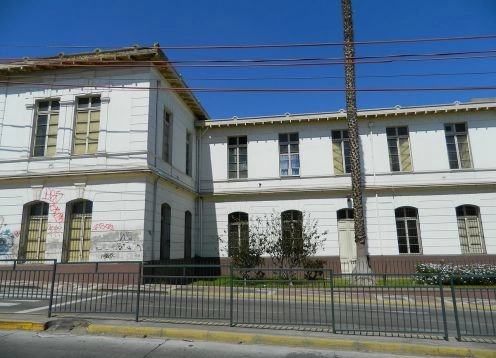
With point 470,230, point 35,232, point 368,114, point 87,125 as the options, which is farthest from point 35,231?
point 470,230

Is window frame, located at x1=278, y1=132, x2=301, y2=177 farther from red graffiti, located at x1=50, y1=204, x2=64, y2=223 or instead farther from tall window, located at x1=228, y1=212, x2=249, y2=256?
red graffiti, located at x1=50, y1=204, x2=64, y2=223

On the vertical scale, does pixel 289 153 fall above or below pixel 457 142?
below

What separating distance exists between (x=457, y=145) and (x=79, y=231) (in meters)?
20.7

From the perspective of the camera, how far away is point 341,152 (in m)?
22.7

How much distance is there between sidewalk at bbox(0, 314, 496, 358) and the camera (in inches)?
269

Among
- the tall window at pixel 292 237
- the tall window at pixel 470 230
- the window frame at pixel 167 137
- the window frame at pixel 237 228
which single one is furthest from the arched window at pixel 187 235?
the tall window at pixel 470 230

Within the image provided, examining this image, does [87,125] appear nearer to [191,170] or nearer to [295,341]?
[191,170]

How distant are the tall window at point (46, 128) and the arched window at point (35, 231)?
8.57 feet

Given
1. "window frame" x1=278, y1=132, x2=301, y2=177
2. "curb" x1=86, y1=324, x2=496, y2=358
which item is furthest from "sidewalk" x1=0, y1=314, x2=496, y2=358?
"window frame" x1=278, y1=132, x2=301, y2=177

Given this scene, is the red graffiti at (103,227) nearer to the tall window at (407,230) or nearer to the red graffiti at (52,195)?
the red graffiti at (52,195)

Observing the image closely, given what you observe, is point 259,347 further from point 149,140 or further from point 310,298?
point 149,140

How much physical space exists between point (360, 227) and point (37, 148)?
16029mm

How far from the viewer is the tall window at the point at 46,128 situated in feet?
60.1

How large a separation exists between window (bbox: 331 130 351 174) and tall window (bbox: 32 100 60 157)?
49.7 ft
